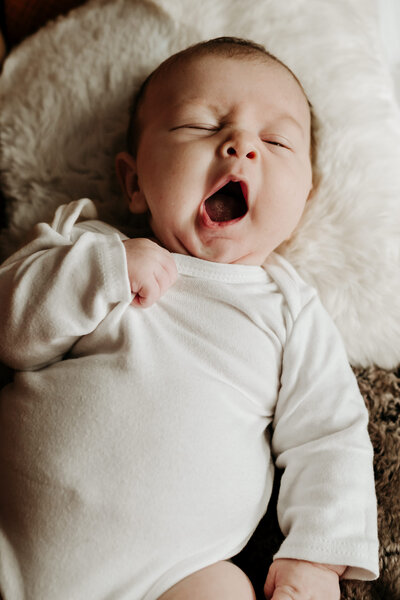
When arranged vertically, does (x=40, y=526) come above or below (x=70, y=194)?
below

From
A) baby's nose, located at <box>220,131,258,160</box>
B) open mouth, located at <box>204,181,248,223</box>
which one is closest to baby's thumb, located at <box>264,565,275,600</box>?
open mouth, located at <box>204,181,248,223</box>

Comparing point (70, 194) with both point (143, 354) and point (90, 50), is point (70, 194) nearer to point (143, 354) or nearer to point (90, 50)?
point (90, 50)

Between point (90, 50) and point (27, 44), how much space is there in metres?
0.18

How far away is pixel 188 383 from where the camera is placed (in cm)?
114

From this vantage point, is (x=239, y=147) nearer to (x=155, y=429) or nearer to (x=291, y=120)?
(x=291, y=120)

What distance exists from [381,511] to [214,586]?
38cm

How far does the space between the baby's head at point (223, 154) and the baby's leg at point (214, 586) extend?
58cm

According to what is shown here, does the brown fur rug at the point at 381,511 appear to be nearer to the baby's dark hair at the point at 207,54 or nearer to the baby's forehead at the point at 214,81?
the baby's dark hair at the point at 207,54

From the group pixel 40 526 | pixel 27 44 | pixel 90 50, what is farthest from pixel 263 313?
pixel 27 44

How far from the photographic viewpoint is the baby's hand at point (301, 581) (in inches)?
41.6

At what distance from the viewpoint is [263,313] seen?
4.09 ft

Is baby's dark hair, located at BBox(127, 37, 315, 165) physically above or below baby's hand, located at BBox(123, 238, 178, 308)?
above

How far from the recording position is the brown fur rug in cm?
115

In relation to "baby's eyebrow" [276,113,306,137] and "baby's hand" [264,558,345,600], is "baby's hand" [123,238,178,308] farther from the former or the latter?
"baby's hand" [264,558,345,600]
